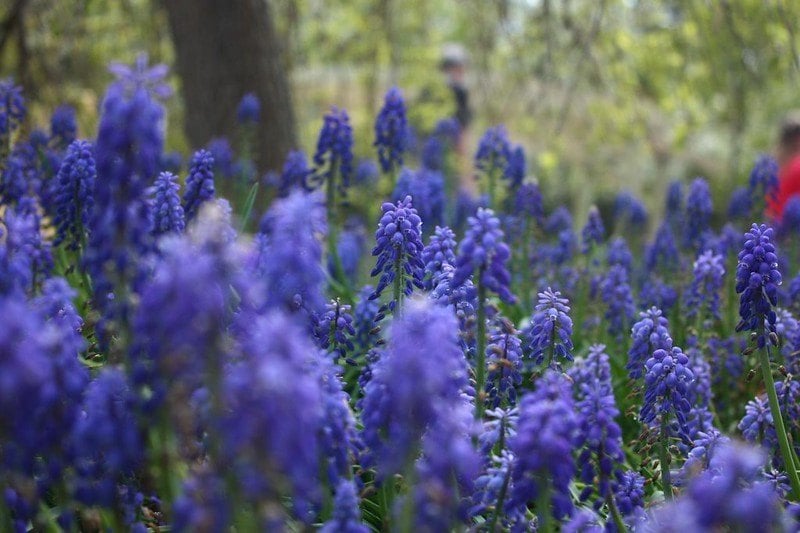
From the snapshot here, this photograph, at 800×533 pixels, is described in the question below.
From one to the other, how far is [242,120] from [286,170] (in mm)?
949

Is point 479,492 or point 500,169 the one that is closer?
point 479,492

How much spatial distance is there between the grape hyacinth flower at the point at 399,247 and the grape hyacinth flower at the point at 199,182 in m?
1.10

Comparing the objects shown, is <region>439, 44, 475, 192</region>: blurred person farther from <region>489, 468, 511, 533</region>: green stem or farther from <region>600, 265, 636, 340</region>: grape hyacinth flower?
<region>489, 468, 511, 533</region>: green stem

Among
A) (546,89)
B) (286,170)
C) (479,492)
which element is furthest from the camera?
(546,89)

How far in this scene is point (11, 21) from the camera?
30.1ft

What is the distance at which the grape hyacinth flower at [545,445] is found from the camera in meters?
2.54

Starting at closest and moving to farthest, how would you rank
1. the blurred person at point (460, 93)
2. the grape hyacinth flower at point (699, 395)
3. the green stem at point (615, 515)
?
the green stem at point (615, 515) → the grape hyacinth flower at point (699, 395) → the blurred person at point (460, 93)

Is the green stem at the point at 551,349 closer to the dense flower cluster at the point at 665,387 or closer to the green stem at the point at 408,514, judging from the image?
the dense flower cluster at the point at 665,387

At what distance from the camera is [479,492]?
3.17 meters

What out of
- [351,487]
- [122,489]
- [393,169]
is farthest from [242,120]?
[351,487]

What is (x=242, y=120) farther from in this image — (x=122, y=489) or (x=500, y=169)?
(x=122, y=489)

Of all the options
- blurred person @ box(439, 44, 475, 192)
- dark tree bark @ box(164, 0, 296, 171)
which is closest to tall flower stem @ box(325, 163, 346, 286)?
dark tree bark @ box(164, 0, 296, 171)

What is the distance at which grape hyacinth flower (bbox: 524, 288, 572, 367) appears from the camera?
11.7 ft

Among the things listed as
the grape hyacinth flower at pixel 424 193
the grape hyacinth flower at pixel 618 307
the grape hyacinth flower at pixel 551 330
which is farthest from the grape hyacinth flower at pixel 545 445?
the grape hyacinth flower at pixel 618 307
